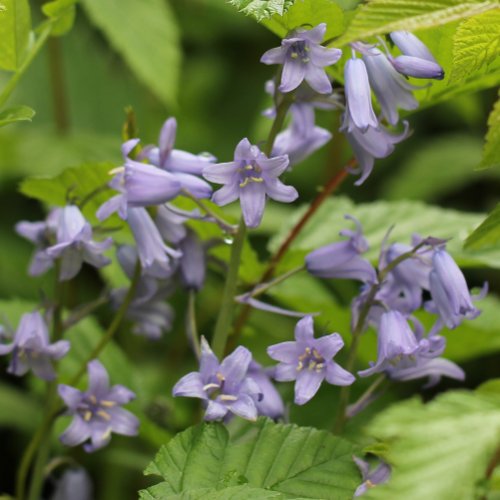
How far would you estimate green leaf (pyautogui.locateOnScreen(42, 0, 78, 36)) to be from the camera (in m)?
1.74

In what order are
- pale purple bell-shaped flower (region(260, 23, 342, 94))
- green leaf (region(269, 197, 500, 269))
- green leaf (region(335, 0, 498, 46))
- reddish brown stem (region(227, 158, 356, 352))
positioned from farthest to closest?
green leaf (region(269, 197, 500, 269)) < reddish brown stem (region(227, 158, 356, 352)) < pale purple bell-shaped flower (region(260, 23, 342, 94)) < green leaf (region(335, 0, 498, 46))

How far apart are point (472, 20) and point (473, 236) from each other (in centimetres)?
30

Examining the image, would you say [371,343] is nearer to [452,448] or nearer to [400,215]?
[400,215]

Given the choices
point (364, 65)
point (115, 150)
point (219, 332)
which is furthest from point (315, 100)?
point (115, 150)

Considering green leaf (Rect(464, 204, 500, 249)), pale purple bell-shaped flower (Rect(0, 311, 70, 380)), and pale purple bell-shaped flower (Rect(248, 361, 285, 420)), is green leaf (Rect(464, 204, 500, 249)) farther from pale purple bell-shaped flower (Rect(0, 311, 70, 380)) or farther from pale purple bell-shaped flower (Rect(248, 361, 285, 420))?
pale purple bell-shaped flower (Rect(0, 311, 70, 380))

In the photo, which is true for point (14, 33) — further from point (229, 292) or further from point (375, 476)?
point (375, 476)

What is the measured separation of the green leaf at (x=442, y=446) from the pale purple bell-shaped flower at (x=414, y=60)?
1.57 feet

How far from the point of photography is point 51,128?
3557 mm

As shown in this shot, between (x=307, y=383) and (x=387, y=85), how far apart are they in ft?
1.61

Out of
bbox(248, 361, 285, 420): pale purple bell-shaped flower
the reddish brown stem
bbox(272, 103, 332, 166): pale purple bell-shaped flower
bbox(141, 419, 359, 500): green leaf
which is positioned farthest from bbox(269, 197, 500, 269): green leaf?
bbox(141, 419, 359, 500): green leaf

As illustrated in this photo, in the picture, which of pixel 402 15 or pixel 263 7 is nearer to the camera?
pixel 402 15

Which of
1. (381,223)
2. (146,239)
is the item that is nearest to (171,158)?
(146,239)

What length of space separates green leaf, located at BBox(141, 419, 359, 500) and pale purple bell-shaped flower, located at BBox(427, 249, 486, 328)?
0.27 metres

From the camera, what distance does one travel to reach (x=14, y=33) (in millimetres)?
1701
